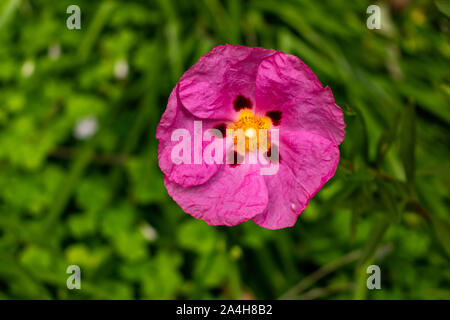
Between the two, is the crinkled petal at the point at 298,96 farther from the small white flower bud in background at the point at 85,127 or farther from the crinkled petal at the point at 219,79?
the small white flower bud in background at the point at 85,127

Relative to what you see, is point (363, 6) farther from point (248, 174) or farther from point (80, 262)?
point (80, 262)

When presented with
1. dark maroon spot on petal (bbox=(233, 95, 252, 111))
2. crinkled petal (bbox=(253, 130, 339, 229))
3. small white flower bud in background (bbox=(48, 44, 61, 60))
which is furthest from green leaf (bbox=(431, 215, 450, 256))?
small white flower bud in background (bbox=(48, 44, 61, 60))

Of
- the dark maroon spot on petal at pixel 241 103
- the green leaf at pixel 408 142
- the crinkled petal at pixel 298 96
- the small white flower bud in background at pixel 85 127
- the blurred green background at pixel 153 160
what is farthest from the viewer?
the small white flower bud in background at pixel 85 127

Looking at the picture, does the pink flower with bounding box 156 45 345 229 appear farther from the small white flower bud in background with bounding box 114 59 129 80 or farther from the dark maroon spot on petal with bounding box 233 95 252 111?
the small white flower bud in background with bounding box 114 59 129 80

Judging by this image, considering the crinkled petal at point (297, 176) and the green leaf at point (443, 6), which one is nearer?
the crinkled petal at point (297, 176)

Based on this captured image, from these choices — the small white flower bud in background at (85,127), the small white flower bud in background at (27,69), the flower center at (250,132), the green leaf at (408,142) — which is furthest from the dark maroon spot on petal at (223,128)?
the small white flower bud in background at (27,69)

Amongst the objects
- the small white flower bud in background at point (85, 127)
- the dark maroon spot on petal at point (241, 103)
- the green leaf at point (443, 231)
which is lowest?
the green leaf at point (443, 231)

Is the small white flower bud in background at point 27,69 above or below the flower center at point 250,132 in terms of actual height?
above
